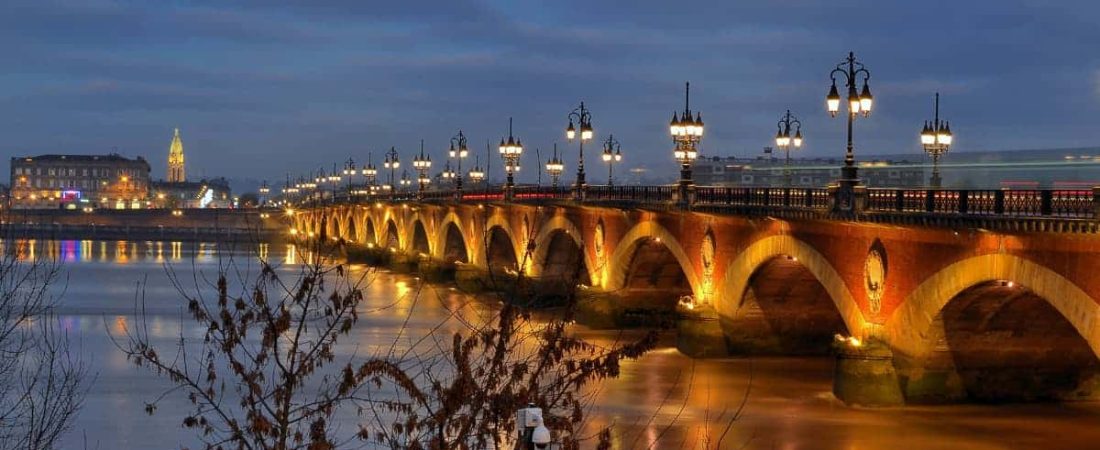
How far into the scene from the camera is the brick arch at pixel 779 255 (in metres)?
32.9

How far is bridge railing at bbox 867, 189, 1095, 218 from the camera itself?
2388 cm

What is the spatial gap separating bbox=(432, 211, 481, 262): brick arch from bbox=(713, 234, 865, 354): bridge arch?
108ft

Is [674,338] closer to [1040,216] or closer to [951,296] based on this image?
[951,296]

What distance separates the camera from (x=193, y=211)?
179375 mm

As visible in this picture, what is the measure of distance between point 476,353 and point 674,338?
11056 millimetres

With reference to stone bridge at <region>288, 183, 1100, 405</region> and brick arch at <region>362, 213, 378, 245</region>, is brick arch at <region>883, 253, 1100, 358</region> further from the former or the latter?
brick arch at <region>362, 213, 378, 245</region>

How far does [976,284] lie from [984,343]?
377 cm

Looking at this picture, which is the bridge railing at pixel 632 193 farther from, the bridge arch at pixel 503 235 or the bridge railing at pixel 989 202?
the bridge railing at pixel 989 202

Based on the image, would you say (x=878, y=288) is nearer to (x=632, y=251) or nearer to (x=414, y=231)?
(x=632, y=251)

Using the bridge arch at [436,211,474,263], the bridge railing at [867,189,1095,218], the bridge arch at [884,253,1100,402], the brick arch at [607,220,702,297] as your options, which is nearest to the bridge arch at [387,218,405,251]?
the bridge arch at [436,211,474,263]

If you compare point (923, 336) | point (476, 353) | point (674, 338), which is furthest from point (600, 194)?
point (923, 336)

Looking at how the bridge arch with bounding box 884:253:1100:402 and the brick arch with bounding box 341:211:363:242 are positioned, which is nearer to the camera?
the bridge arch with bounding box 884:253:1100:402

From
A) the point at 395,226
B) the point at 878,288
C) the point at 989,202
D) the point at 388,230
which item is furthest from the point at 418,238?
the point at 989,202

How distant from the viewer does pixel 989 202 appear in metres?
26.1
